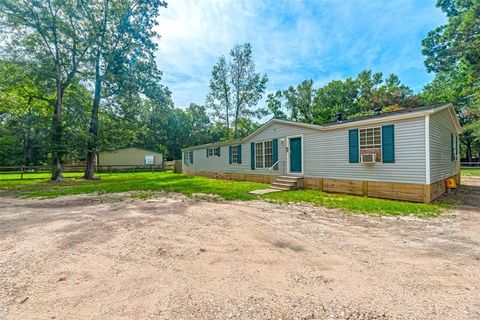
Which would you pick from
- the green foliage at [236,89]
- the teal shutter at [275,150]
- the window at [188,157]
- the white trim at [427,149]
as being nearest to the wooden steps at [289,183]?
the teal shutter at [275,150]

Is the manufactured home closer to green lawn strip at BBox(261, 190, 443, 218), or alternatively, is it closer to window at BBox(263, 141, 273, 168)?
window at BBox(263, 141, 273, 168)

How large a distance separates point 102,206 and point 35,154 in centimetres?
3475

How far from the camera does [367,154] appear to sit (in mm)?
7945

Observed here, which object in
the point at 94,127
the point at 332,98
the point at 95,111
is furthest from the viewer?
the point at 332,98

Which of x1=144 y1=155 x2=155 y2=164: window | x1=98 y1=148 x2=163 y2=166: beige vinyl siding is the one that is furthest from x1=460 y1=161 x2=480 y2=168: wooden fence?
x1=98 y1=148 x2=163 y2=166: beige vinyl siding

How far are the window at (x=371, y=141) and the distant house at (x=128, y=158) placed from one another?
2591 centimetres

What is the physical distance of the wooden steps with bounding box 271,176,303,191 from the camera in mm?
9938

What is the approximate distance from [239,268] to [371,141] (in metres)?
7.40

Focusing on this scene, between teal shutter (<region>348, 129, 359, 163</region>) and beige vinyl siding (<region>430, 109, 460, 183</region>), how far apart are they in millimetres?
2167

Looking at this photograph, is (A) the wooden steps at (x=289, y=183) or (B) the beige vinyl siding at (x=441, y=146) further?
(A) the wooden steps at (x=289, y=183)

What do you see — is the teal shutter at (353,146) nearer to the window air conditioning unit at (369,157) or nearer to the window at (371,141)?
the window at (371,141)

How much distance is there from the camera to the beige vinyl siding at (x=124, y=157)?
26686mm

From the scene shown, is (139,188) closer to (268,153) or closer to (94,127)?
(268,153)

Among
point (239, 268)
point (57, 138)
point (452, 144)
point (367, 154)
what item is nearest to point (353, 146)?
point (367, 154)
